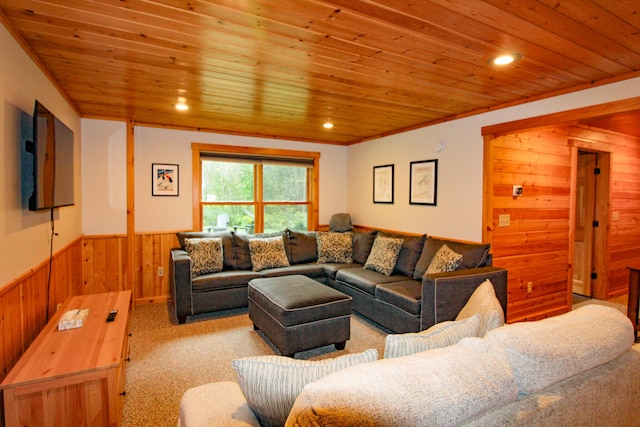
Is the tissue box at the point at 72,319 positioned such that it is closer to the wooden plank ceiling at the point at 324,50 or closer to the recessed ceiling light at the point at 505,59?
the wooden plank ceiling at the point at 324,50

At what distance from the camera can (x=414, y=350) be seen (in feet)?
4.29

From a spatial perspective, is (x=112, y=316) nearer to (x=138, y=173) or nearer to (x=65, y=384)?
(x=65, y=384)

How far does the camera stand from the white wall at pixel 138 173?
13.7ft

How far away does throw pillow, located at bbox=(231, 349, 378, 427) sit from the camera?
1.10 meters

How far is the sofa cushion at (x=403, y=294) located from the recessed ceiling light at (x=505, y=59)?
6.64ft

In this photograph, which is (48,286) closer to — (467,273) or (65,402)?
(65,402)

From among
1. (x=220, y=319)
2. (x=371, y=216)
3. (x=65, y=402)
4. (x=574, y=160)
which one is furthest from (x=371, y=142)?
(x=65, y=402)

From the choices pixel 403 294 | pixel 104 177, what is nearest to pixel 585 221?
pixel 403 294

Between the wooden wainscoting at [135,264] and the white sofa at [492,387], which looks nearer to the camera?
the white sofa at [492,387]

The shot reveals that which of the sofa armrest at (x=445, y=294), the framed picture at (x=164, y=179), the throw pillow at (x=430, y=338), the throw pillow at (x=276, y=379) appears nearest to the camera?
the throw pillow at (x=276, y=379)

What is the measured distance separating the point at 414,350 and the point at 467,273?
6.95 ft

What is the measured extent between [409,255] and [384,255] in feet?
0.96

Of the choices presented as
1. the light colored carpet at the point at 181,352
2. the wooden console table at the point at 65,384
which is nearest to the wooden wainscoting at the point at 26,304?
the wooden console table at the point at 65,384

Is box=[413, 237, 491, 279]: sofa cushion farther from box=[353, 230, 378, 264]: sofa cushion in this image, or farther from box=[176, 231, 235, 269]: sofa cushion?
box=[176, 231, 235, 269]: sofa cushion
